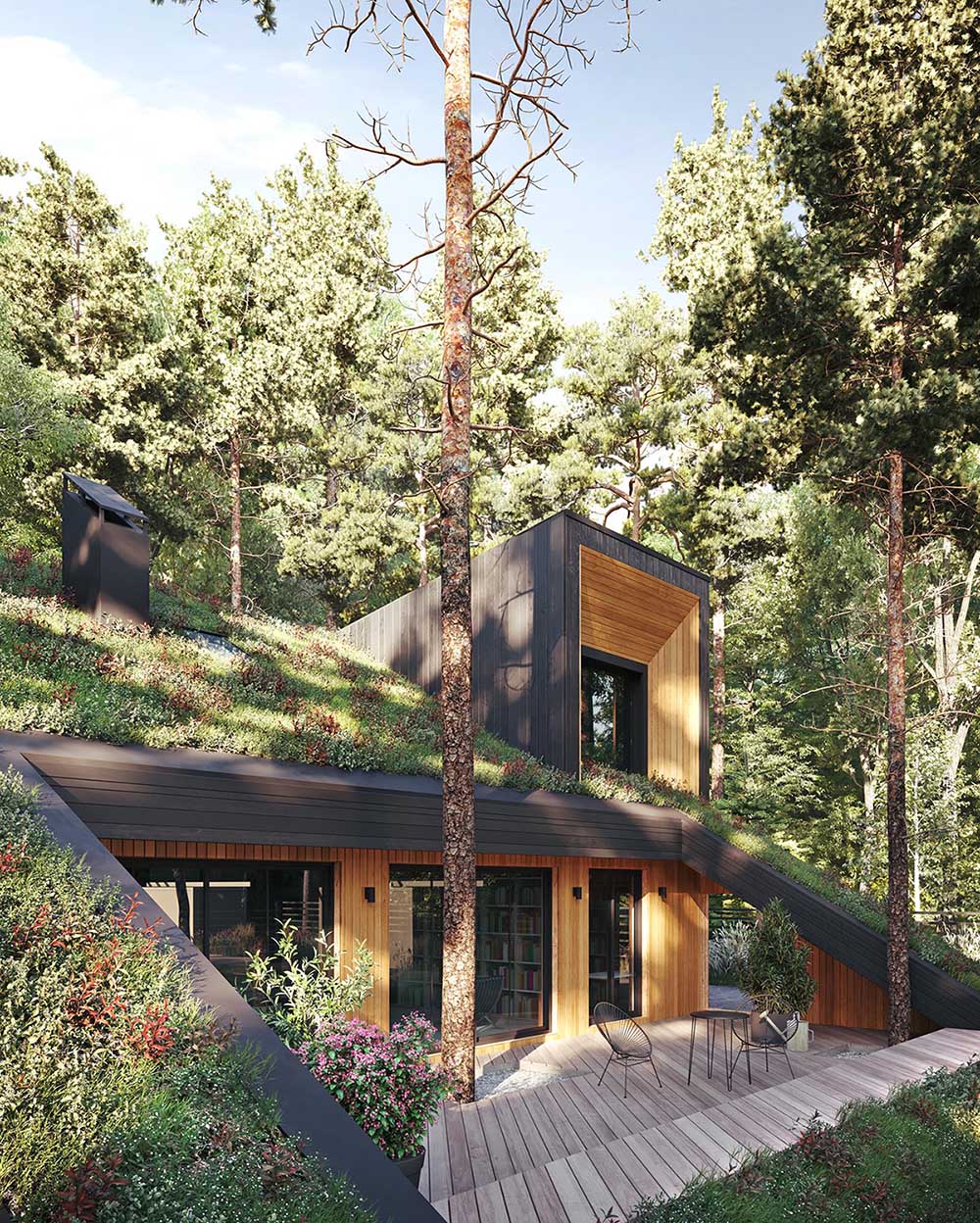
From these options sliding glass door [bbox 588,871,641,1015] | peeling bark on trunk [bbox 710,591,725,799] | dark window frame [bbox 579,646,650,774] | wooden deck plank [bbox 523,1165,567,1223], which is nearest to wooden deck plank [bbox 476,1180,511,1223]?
wooden deck plank [bbox 523,1165,567,1223]

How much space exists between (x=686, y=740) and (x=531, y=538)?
4.70 metres

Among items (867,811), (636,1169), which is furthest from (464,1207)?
(867,811)

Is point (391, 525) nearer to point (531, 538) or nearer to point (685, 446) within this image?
point (685, 446)

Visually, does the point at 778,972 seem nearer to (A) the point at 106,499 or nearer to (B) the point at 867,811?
(A) the point at 106,499

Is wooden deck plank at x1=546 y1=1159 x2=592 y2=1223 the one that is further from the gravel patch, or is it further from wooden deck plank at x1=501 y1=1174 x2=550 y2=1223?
the gravel patch

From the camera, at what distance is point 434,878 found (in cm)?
1010

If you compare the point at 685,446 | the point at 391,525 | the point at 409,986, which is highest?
the point at 685,446

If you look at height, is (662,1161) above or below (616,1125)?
above

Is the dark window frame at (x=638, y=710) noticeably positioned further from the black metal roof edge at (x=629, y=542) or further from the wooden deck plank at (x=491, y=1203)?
the wooden deck plank at (x=491, y=1203)

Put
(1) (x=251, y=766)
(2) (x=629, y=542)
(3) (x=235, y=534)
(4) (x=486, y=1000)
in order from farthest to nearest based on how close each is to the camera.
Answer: (3) (x=235, y=534) < (2) (x=629, y=542) < (4) (x=486, y=1000) < (1) (x=251, y=766)

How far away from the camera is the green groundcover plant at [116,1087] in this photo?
303 cm

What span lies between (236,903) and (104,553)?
15.1 ft

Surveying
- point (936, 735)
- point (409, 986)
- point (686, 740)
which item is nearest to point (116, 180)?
point (686, 740)

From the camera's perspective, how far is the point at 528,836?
10.1 m
